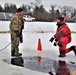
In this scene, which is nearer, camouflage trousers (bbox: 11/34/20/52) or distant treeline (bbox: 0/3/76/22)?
camouflage trousers (bbox: 11/34/20/52)

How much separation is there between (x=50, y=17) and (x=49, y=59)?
45.6 m

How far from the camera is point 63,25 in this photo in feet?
37.3

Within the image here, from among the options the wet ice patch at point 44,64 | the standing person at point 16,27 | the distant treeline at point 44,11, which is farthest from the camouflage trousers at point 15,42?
the distant treeline at point 44,11

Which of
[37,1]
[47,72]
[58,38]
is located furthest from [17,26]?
[37,1]

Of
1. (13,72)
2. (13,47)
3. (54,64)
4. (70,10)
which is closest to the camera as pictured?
(13,72)

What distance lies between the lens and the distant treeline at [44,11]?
187 ft

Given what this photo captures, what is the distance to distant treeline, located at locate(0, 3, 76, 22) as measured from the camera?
56.9 m

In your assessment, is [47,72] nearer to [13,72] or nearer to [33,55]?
[13,72]

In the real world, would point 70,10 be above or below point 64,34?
below

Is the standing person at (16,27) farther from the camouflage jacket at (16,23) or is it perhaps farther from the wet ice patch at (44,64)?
the wet ice patch at (44,64)

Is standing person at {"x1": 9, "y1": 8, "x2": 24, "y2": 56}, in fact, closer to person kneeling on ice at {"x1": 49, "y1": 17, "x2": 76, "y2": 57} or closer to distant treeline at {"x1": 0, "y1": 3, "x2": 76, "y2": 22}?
person kneeling on ice at {"x1": 49, "y1": 17, "x2": 76, "y2": 57}

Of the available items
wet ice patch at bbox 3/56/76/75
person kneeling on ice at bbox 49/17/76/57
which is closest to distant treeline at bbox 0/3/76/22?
person kneeling on ice at bbox 49/17/76/57

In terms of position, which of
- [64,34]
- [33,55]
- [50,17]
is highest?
[64,34]

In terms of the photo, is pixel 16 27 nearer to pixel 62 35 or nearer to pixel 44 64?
pixel 62 35
